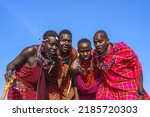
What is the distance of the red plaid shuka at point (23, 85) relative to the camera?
9922 mm

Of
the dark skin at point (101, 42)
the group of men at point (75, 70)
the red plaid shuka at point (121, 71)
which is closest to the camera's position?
the dark skin at point (101, 42)

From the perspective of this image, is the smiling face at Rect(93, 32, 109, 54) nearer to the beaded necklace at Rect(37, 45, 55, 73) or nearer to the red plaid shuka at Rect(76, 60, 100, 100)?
the red plaid shuka at Rect(76, 60, 100, 100)

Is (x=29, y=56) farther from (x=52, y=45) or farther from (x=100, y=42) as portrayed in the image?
(x=100, y=42)

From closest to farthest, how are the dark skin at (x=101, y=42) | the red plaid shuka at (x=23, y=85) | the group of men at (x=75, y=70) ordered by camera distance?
the dark skin at (x=101, y=42) < the group of men at (x=75, y=70) < the red plaid shuka at (x=23, y=85)

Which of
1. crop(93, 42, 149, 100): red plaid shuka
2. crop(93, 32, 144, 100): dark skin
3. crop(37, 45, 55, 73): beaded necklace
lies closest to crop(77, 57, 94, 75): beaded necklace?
crop(93, 42, 149, 100): red plaid shuka

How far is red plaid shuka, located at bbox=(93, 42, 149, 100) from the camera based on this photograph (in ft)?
31.4

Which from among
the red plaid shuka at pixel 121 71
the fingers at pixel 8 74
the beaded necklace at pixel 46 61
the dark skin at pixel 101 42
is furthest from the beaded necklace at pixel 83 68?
the fingers at pixel 8 74

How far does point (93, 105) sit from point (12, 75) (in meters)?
2.13

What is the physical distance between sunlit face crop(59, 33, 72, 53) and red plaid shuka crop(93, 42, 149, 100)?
68 centimetres

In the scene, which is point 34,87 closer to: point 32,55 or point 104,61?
point 32,55

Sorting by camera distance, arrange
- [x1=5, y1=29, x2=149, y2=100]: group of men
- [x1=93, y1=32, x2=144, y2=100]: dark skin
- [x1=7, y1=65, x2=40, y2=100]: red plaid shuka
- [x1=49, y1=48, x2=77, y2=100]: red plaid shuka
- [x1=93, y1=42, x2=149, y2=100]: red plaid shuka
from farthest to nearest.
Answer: [x1=7, y1=65, x2=40, y2=100]: red plaid shuka
[x1=49, y1=48, x2=77, y2=100]: red plaid shuka
[x1=93, y1=42, x2=149, y2=100]: red plaid shuka
[x1=5, y1=29, x2=149, y2=100]: group of men
[x1=93, y1=32, x2=144, y2=100]: dark skin

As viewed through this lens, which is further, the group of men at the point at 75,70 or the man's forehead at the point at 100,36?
the group of men at the point at 75,70

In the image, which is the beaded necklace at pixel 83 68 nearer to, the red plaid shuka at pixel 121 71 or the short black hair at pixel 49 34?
the red plaid shuka at pixel 121 71

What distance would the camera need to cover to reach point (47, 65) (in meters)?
9.70
